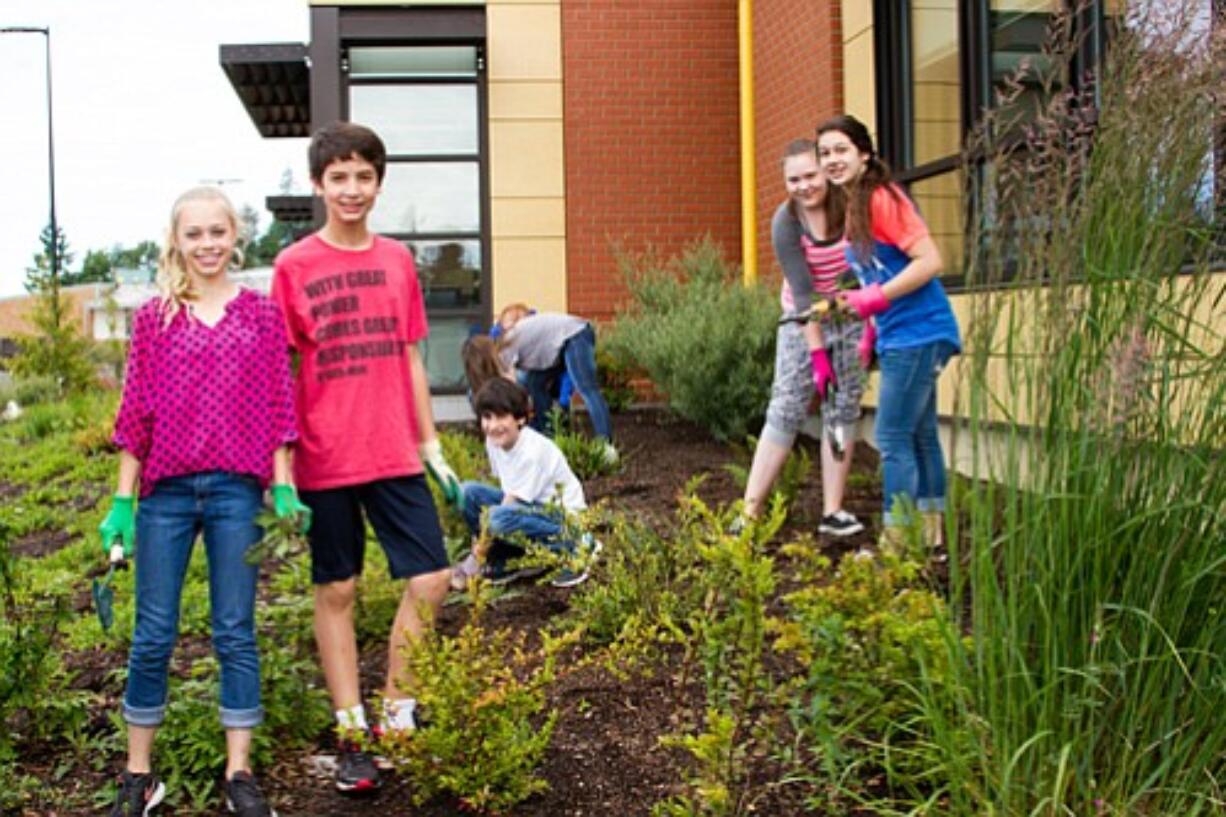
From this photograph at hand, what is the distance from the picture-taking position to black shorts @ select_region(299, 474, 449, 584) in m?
3.92

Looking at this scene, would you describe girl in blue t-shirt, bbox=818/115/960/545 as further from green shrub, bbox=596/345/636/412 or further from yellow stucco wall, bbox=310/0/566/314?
yellow stucco wall, bbox=310/0/566/314

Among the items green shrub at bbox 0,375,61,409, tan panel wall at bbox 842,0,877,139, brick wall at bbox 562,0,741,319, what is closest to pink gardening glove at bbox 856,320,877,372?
tan panel wall at bbox 842,0,877,139

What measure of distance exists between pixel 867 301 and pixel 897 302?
0.23 m

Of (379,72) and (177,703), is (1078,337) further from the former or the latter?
(379,72)

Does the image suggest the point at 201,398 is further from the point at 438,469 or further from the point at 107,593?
the point at 438,469

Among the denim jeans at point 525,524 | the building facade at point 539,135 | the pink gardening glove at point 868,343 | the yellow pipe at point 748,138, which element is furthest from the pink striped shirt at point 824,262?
the building facade at point 539,135

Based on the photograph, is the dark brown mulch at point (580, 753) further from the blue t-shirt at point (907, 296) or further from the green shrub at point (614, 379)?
the green shrub at point (614, 379)

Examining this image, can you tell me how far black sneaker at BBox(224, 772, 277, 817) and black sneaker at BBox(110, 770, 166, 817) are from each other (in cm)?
18

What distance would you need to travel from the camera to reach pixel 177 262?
3.72 meters

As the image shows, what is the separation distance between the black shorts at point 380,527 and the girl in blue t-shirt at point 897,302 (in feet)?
6.11

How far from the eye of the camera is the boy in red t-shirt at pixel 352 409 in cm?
388

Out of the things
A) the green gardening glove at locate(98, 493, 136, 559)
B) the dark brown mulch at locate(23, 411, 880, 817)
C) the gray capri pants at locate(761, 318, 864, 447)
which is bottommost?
the dark brown mulch at locate(23, 411, 880, 817)

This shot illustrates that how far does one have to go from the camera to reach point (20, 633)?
3949 millimetres

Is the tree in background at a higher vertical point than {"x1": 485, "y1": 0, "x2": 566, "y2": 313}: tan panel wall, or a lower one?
lower
